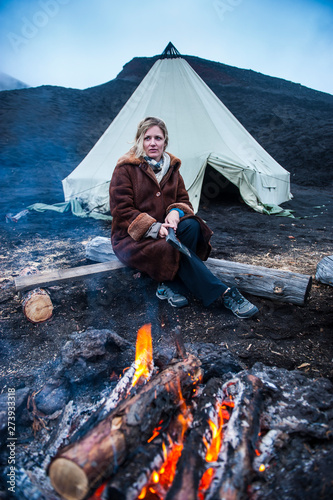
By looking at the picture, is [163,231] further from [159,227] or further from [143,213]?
[143,213]

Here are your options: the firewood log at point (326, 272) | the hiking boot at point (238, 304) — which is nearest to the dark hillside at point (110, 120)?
the hiking boot at point (238, 304)

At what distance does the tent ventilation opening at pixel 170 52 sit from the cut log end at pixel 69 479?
8.31m

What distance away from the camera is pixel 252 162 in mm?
6422

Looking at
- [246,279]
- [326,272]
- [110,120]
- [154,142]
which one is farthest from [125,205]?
[110,120]

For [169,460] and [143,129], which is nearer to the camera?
[169,460]

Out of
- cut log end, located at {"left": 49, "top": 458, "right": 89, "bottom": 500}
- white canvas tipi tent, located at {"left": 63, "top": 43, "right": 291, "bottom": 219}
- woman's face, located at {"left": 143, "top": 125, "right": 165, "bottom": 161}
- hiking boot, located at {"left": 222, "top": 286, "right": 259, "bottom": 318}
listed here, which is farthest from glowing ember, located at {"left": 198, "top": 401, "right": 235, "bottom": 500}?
white canvas tipi tent, located at {"left": 63, "top": 43, "right": 291, "bottom": 219}

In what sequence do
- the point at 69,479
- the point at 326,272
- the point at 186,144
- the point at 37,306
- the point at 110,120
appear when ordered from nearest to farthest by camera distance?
the point at 69,479, the point at 37,306, the point at 326,272, the point at 186,144, the point at 110,120

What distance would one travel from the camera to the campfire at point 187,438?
85cm

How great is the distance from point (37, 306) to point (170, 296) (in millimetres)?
1080

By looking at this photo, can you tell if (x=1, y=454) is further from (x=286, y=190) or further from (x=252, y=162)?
(x=286, y=190)

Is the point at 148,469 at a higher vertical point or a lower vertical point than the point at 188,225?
lower

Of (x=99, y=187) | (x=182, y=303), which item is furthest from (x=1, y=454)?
(x=99, y=187)

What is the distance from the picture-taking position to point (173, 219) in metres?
2.28

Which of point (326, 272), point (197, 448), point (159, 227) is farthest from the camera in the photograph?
point (326, 272)
